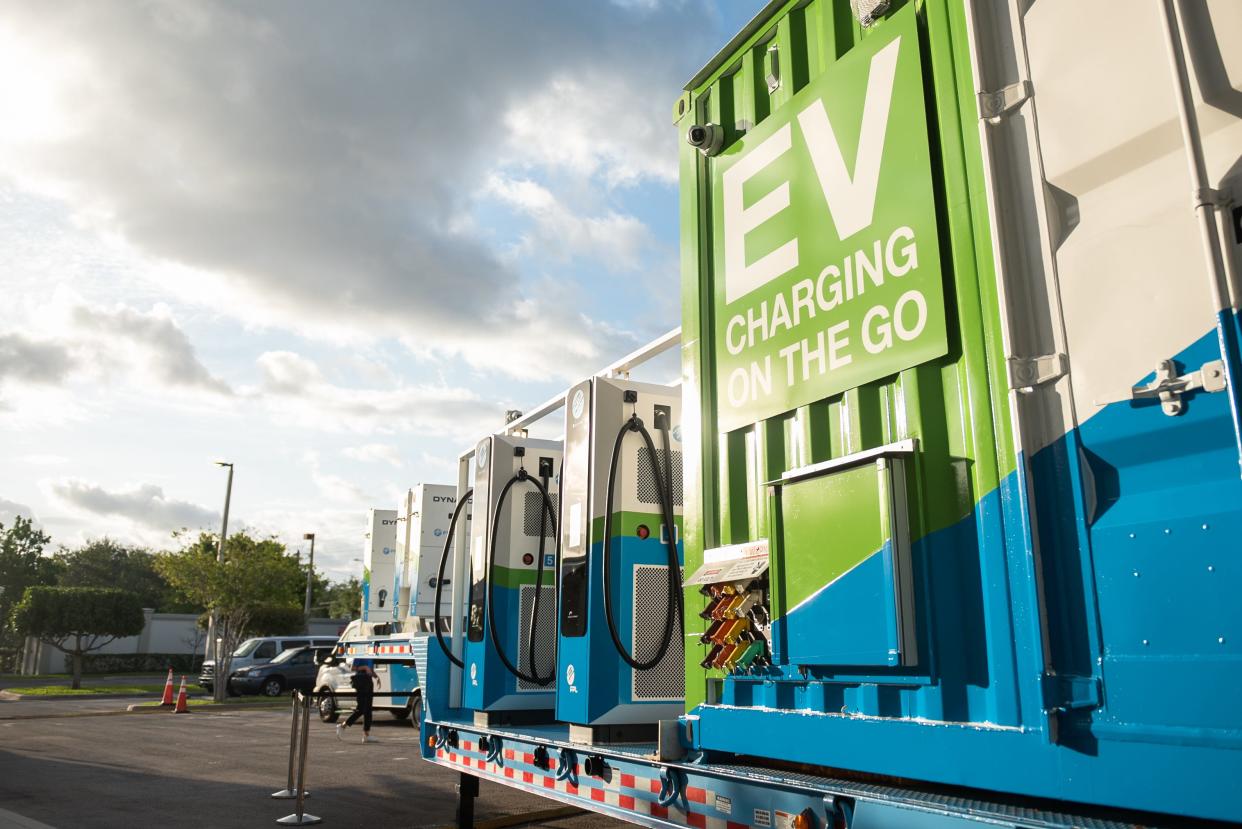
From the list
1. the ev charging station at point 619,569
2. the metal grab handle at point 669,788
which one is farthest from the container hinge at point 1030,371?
the ev charging station at point 619,569

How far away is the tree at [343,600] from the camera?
65.6 m

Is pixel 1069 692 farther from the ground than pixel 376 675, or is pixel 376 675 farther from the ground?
pixel 1069 692

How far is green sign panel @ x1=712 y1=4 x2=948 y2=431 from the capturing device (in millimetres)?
2939

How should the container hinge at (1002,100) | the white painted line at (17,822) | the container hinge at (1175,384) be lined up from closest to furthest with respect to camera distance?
the container hinge at (1175,384) → the container hinge at (1002,100) → the white painted line at (17,822)

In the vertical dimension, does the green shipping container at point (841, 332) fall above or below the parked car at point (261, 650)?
above

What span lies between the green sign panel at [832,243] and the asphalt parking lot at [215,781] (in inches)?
208

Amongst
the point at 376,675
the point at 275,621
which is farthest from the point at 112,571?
the point at 376,675

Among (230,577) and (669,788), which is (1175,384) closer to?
(669,788)

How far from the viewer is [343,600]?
68562 mm

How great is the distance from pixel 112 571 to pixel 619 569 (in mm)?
79964

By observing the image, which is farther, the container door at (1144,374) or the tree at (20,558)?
the tree at (20,558)

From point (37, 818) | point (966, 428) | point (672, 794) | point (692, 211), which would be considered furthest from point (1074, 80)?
point (37, 818)

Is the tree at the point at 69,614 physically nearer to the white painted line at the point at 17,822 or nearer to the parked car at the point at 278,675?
the parked car at the point at 278,675

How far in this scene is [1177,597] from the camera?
2.13 meters
